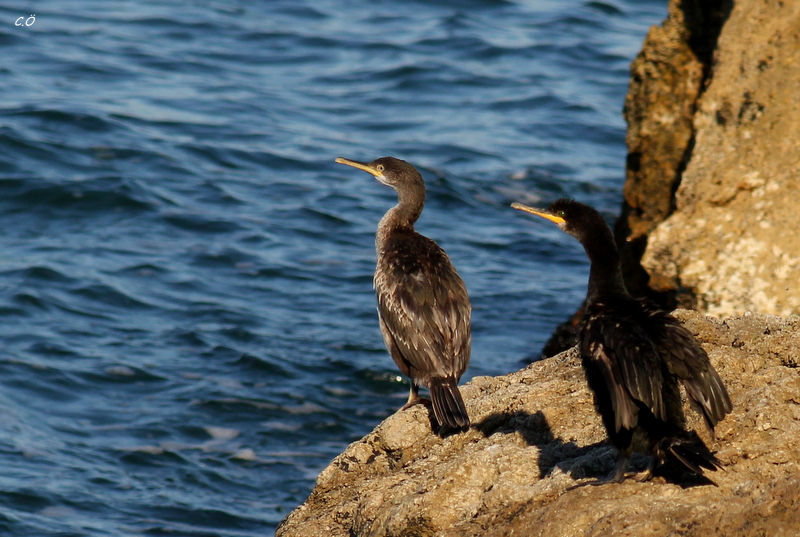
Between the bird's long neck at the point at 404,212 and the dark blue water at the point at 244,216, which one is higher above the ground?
the bird's long neck at the point at 404,212

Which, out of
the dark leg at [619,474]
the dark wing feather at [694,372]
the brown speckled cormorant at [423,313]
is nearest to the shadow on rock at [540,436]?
the dark leg at [619,474]

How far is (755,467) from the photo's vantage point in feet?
13.3

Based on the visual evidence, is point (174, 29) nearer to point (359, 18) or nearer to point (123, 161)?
point (359, 18)

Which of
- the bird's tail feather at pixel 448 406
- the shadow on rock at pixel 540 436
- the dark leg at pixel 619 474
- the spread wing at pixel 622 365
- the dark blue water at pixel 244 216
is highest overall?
the spread wing at pixel 622 365

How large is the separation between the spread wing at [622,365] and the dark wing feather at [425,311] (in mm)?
1630

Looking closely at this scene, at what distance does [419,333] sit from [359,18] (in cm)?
1486

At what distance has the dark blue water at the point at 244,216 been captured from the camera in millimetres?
8594

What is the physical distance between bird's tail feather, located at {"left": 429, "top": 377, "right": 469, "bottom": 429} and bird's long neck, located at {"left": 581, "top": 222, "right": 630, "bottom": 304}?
95 cm

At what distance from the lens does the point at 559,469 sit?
4352 millimetres

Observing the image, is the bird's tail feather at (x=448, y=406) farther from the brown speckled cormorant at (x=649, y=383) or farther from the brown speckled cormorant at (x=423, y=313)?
the brown speckled cormorant at (x=649, y=383)

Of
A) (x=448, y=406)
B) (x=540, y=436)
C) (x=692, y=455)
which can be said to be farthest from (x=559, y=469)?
(x=448, y=406)

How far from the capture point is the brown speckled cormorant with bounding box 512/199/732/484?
13.0ft

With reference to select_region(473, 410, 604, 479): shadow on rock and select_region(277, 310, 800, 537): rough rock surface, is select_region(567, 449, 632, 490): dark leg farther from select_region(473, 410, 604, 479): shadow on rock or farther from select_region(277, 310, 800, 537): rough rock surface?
select_region(473, 410, 604, 479): shadow on rock

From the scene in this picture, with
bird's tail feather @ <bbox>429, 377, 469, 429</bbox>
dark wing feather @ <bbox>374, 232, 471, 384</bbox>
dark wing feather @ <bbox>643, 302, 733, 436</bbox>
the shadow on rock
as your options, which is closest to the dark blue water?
dark wing feather @ <bbox>374, 232, 471, 384</bbox>
